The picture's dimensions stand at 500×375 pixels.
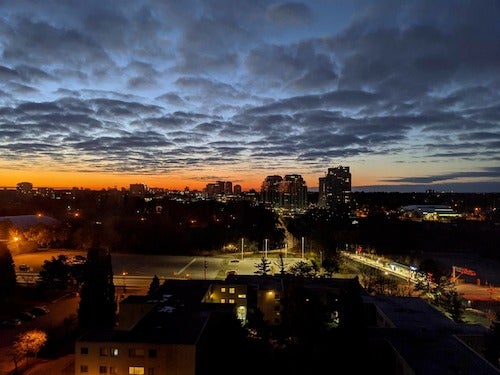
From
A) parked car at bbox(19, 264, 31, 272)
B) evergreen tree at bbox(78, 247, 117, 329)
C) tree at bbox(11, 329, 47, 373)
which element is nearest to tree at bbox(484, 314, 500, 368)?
evergreen tree at bbox(78, 247, 117, 329)

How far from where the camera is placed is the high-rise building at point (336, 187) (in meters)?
76.2

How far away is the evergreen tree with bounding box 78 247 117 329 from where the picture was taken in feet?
31.8

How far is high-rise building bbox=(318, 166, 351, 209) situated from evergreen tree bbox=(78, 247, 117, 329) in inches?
2641

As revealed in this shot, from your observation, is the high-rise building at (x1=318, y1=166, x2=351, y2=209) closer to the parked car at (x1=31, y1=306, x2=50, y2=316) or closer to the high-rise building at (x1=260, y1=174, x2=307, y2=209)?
the high-rise building at (x1=260, y1=174, x2=307, y2=209)

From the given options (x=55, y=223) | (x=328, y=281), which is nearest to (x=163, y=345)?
(x=328, y=281)

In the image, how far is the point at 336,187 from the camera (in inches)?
3046

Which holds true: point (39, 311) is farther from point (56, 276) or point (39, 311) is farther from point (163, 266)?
point (163, 266)

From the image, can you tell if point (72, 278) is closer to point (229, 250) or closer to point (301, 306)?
point (301, 306)

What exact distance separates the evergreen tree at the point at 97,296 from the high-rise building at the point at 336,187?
6709 cm

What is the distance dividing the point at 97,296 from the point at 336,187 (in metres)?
70.4

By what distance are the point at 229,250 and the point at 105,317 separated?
44.8ft

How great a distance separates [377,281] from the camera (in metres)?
14.6

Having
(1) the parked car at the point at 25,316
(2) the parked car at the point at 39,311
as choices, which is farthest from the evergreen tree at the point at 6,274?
(1) the parked car at the point at 25,316

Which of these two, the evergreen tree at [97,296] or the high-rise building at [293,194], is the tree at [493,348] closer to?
the evergreen tree at [97,296]
